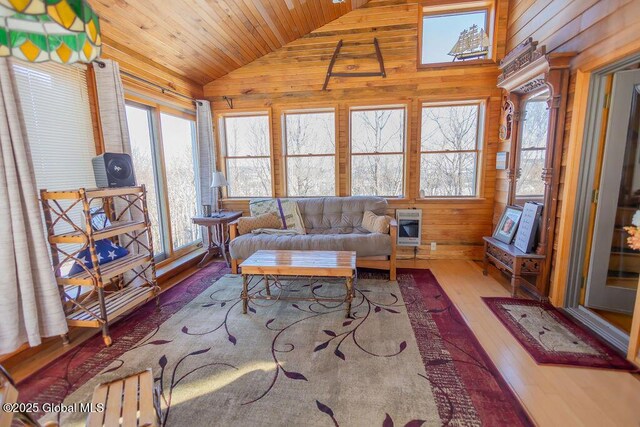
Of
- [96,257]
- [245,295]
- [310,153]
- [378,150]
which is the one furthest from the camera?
[310,153]

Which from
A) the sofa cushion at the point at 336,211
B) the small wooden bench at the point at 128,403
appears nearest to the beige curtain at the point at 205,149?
the sofa cushion at the point at 336,211

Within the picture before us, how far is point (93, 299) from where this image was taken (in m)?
2.51

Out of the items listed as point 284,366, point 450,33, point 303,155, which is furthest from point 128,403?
point 450,33

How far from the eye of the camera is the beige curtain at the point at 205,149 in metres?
4.09

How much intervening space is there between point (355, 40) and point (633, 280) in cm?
389

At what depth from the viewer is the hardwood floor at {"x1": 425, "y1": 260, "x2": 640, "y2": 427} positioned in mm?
1463

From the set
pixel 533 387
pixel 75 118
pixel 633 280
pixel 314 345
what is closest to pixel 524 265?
pixel 633 280

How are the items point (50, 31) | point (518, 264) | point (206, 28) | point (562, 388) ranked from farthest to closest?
point (206, 28)
point (518, 264)
point (562, 388)
point (50, 31)

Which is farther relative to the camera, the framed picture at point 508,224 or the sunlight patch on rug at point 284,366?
the framed picture at point 508,224

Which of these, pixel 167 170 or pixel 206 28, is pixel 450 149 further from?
pixel 167 170

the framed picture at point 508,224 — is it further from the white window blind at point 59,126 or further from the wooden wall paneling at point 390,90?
the white window blind at point 59,126

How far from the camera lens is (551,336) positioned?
7.04ft

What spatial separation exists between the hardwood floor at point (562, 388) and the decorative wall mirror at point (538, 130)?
1.01 m

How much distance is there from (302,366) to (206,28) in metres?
3.42
